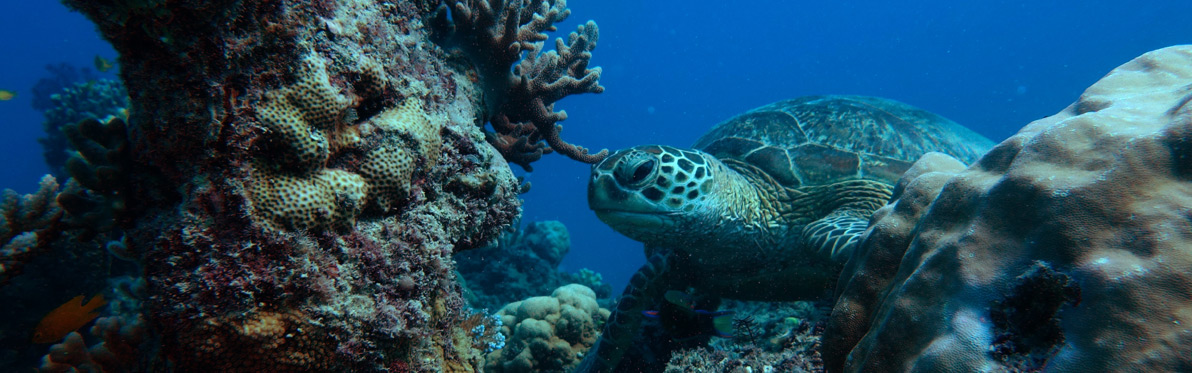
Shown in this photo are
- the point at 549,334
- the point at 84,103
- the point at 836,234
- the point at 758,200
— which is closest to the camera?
the point at 836,234

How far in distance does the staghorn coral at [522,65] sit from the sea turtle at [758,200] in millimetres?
584

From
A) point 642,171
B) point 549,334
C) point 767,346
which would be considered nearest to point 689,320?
point 767,346

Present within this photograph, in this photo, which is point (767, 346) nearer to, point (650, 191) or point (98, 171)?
point (650, 191)

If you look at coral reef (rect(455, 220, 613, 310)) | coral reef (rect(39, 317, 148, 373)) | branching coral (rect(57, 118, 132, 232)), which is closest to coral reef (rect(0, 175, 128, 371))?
branching coral (rect(57, 118, 132, 232))

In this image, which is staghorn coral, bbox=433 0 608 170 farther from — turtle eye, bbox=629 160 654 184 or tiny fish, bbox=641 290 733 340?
tiny fish, bbox=641 290 733 340

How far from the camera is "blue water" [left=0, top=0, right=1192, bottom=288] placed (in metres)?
58.2

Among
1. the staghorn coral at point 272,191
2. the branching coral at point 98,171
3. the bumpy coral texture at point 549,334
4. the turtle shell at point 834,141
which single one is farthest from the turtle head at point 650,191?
the branching coral at point 98,171

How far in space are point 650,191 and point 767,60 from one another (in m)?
103

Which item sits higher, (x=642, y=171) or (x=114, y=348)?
(x=642, y=171)

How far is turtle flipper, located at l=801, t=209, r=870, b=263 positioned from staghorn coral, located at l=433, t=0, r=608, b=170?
1793 millimetres

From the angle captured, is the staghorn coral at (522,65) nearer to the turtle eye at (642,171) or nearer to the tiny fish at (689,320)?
the turtle eye at (642,171)

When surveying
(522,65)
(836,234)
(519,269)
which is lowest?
(836,234)

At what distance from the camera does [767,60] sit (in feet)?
314

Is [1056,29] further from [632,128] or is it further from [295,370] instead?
[295,370]
